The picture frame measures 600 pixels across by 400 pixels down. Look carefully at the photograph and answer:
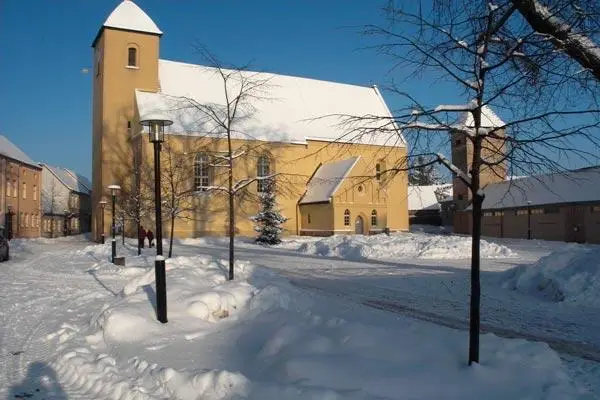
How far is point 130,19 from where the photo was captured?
4878 centimetres

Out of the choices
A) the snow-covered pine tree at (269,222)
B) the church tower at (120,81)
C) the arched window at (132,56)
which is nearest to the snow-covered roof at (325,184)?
the snow-covered pine tree at (269,222)

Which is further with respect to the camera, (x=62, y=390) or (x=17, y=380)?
(x=17, y=380)

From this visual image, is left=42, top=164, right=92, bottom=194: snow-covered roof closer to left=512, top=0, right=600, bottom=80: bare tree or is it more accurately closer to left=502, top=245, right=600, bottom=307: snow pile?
left=502, top=245, right=600, bottom=307: snow pile

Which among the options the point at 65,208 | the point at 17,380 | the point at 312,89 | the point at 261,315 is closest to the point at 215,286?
the point at 261,315

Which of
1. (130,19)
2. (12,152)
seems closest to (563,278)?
(130,19)

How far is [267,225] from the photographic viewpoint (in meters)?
39.9

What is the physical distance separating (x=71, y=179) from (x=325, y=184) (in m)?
52.7

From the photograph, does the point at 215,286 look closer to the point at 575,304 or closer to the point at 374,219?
the point at 575,304

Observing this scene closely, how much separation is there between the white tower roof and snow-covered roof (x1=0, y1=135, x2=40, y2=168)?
16.0m

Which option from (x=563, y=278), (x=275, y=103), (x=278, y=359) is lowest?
(x=278, y=359)

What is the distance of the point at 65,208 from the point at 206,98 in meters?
38.3

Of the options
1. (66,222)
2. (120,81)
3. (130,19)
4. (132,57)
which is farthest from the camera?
(66,222)

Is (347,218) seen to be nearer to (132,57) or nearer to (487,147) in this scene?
(132,57)

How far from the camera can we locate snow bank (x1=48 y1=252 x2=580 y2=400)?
221 inches
